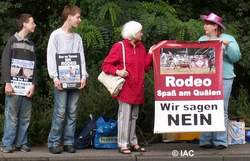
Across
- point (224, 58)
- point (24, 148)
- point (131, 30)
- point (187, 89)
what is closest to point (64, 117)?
point (24, 148)

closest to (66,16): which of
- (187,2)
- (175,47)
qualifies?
(175,47)

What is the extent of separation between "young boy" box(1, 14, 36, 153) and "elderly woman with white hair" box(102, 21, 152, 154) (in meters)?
1.09

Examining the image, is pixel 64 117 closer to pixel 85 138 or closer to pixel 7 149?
pixel 85 138

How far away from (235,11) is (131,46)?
3946 mm

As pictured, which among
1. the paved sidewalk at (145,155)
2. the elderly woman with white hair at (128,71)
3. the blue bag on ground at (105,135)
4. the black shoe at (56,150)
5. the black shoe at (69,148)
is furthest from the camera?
the blue bag on ground at (105,135)

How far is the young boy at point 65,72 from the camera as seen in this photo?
28.9 ft

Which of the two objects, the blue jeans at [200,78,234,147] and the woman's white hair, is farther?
the blue jeans at [200,78,234,147]

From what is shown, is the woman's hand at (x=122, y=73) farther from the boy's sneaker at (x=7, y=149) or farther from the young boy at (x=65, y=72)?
the boy's sneaker at (x=7, y=149)

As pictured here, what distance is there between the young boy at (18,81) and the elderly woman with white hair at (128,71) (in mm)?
1089

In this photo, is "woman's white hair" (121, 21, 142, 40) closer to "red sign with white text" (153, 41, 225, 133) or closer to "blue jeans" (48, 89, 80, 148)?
"red sign with white text" (153, 41, 225, 133)

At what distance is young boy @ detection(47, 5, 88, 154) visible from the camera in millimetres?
8797

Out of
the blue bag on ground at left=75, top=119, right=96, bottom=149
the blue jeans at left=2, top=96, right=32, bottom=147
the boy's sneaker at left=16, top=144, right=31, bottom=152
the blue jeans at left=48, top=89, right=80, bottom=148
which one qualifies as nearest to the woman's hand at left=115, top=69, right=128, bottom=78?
the blue jeans at left=48, top=89, right=80, bottom=148

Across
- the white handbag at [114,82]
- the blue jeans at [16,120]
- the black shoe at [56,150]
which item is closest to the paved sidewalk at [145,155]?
the black shoe at [56,150]

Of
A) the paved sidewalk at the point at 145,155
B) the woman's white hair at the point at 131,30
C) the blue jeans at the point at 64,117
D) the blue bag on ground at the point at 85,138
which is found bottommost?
the paved sidewalk at the point at 145,155
